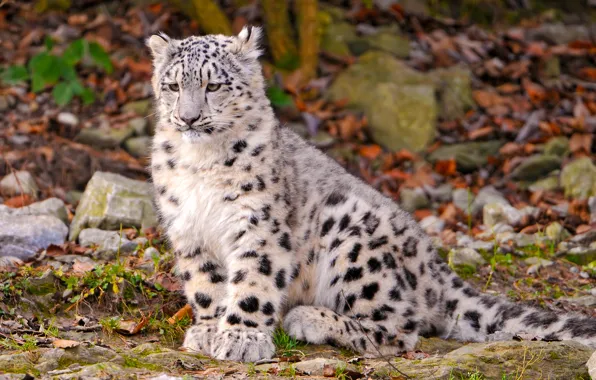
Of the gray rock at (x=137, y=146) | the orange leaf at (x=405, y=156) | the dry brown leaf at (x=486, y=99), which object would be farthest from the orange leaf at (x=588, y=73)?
the gray rock at (x=137, y=146)

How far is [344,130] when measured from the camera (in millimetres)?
11398

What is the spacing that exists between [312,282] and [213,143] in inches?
47.1

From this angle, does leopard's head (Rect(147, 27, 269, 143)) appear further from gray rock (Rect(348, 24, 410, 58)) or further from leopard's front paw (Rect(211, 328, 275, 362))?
gray rock (Rect(348, 24, 410, 58))

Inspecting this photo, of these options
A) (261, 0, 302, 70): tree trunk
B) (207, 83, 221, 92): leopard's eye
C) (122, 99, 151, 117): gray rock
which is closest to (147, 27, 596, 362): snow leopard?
(207, 83, 221, 92): leopard's eye

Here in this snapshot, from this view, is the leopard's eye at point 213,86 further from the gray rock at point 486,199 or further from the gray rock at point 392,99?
the gray rock at point 392,99

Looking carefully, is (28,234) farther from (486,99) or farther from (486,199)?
(486,99)

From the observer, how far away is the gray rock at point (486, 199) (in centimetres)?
980

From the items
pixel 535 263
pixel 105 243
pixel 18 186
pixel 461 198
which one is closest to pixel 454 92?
pixel 461 198

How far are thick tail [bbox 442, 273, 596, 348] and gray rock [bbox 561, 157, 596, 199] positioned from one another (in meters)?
3.82

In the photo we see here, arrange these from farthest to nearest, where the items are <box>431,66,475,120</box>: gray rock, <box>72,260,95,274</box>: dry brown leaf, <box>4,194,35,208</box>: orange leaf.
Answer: <box>431,66,475,120</box>: gray rock → <box>4,194,35,208</box>: orange leaf → <box>72,260,95,274</box>: dry brown leaf

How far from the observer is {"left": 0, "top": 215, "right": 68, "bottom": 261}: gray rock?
7.18 m

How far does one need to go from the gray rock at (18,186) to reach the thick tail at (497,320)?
14.5 ft

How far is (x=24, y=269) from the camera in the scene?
648 centimetres

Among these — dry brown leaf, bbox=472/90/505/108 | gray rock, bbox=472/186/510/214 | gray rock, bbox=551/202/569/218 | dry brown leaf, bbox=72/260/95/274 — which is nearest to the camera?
dry brown leaf, bbox=72/260/95/274
